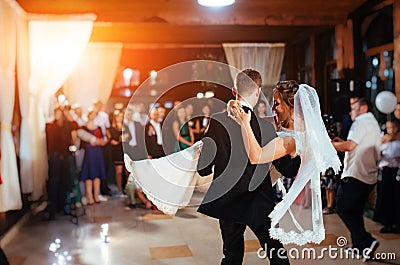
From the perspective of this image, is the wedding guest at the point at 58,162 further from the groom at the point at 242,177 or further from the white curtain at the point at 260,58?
the white curtain at the point at 260,58

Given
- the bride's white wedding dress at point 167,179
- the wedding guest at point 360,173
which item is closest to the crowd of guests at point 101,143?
the wedding guest at point 360,173

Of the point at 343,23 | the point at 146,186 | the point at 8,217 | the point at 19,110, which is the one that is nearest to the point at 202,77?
the point at 343,23

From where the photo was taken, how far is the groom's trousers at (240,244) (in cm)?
259

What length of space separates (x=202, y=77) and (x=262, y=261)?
6933 mm

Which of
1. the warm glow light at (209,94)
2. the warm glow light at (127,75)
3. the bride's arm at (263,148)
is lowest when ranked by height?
the bride's arm at (263,148)

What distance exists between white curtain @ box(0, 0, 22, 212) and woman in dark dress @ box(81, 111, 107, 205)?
5.41 feet

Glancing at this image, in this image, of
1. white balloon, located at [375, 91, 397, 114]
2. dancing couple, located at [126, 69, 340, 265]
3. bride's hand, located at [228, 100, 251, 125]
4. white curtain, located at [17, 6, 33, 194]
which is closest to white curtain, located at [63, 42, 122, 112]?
white curtain, located at [17, 6, 33, 194]

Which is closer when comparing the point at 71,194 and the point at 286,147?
the point at 286,147

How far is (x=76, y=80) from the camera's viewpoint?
8547 mm

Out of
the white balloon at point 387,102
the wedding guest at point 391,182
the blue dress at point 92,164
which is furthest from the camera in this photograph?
the blue dress at point 92,164

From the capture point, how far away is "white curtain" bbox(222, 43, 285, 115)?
9.17 metres

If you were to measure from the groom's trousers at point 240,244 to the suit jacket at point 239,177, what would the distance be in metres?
0.07

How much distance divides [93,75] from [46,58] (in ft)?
6.76

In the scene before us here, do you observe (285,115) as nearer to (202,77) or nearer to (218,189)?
(218,189)
